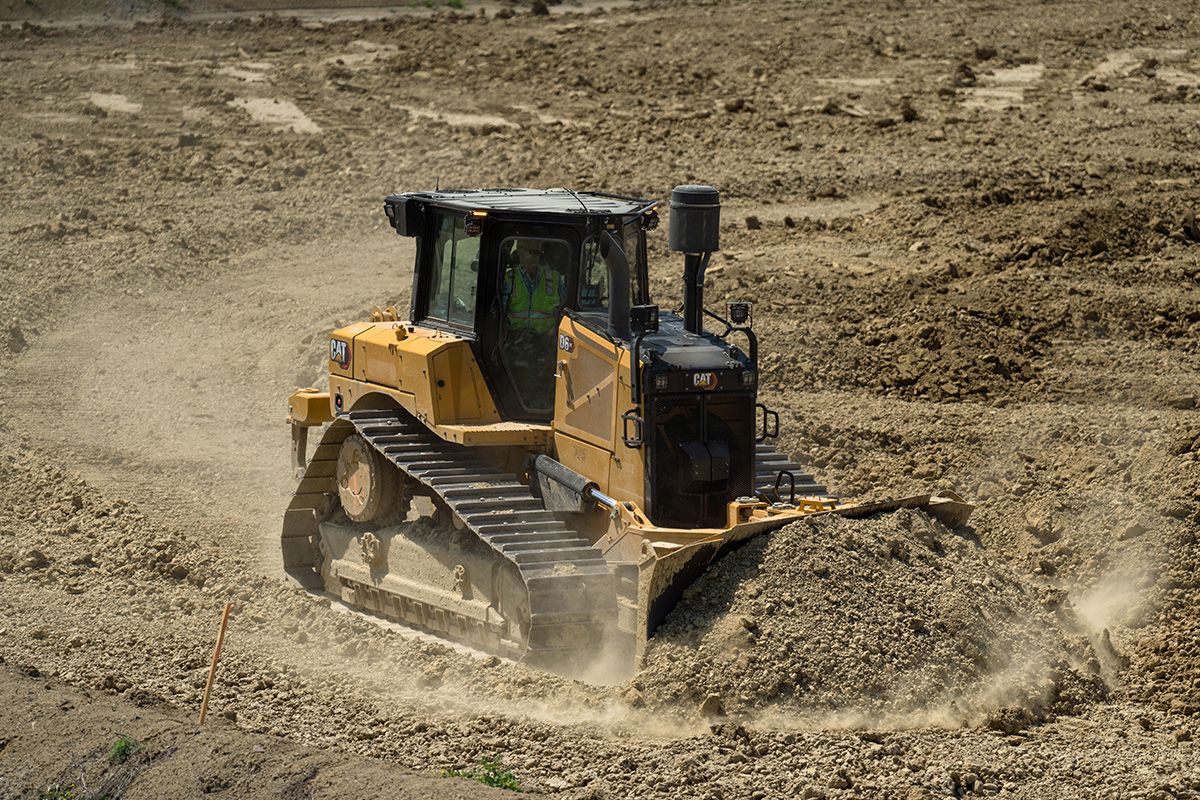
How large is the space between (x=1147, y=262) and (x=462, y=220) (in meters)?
9.99

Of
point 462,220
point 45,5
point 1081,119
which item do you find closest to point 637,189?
point 1081,119

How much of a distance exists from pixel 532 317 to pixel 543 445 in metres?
0.88

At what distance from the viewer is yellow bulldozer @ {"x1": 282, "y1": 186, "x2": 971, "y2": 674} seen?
1072 cm

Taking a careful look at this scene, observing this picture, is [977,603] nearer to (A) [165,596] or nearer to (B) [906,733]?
(B) [906,733]

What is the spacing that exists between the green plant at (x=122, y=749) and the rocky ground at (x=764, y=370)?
0.21 feet

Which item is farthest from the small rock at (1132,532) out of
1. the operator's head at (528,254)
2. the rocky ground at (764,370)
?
the operator's head at (528,254)

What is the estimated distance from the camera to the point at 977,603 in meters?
10.5

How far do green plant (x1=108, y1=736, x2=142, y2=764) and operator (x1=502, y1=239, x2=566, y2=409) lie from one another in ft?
12.4

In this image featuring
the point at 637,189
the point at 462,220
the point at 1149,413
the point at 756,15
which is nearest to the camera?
the point at 462,220

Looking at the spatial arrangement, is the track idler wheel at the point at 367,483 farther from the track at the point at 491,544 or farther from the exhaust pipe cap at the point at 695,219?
the exhaust pipe cap at the point at 695,219

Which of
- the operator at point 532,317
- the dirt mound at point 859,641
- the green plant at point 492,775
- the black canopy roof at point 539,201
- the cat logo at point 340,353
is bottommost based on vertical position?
the green plant at point 492,775

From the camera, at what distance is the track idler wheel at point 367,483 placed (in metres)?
12.7

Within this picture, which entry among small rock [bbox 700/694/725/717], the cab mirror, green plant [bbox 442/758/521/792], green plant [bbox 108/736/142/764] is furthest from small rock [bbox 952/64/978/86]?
green plant [bbox 108/736/142/764]

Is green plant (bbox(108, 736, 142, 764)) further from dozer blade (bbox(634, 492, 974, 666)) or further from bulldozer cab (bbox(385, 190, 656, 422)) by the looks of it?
bulldozer cab (bbox(385, 190, 656, 422))
